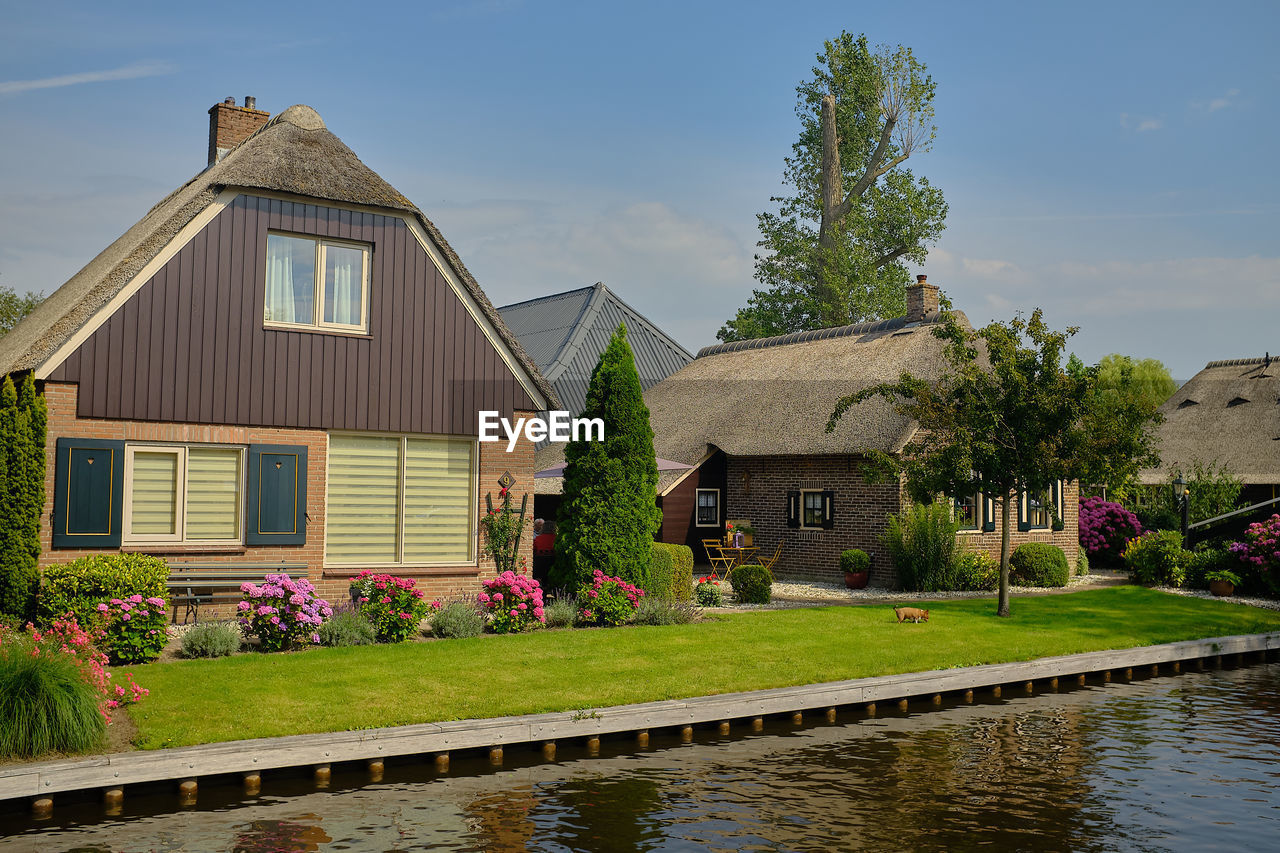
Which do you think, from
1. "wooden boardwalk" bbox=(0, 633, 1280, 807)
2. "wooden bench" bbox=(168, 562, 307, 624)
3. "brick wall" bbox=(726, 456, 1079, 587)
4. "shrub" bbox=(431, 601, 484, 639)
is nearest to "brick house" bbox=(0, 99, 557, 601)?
"wooden bench" bbox=(168, 562, 307, 624)

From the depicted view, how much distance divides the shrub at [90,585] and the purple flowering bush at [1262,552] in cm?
2178

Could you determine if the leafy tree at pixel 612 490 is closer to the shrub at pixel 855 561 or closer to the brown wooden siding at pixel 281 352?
the brown wooden siding at pixel 281 352

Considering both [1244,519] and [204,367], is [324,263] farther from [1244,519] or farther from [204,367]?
[1244,519]

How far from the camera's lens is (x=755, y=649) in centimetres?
1443

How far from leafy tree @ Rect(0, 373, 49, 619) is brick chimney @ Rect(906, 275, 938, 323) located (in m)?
21.4

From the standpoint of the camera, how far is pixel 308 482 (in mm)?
16094

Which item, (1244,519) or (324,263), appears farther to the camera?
(1244,519)

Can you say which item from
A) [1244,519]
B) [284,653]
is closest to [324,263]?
[284,653]

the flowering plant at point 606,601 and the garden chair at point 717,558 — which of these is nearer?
the flowering plant at point 606,601

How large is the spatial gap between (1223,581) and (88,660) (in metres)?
22.7

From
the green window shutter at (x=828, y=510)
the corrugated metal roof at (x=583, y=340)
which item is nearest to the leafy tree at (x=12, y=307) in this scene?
the corrugated metal roof at (x=583, y=340)

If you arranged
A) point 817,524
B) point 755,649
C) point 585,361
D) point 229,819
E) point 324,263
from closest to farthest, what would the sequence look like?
point 229,819 < point 755,649 < point 324,263 < point 817,524 < point 585,361

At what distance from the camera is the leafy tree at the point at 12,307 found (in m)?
41.0

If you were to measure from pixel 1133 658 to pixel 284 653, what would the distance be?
11902 mm
